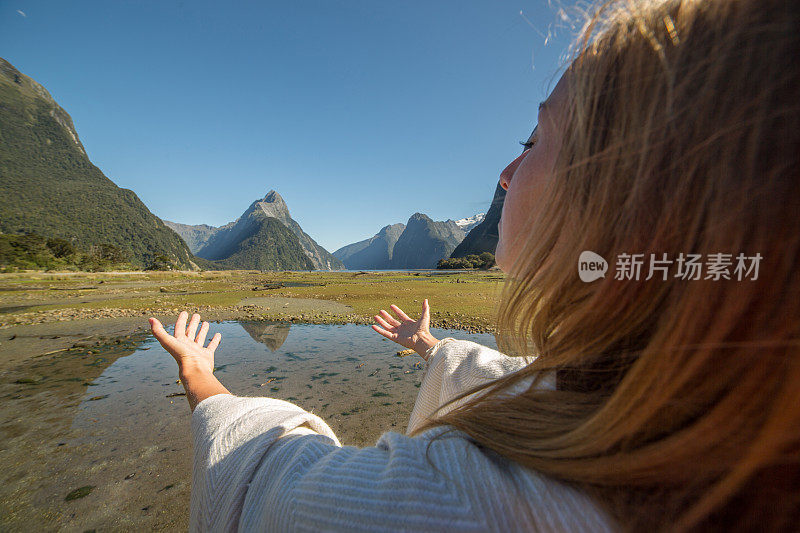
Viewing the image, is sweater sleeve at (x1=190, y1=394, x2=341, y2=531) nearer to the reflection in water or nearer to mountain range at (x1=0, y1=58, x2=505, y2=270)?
the reflection in water

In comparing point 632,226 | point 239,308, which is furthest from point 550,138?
point 239,308

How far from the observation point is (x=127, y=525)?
103 inches

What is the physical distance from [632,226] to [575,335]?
0.96 feet

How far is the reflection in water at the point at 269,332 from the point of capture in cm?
851

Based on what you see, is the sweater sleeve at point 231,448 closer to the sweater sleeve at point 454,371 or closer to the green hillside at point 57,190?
the sweater sleeve at point 454,371

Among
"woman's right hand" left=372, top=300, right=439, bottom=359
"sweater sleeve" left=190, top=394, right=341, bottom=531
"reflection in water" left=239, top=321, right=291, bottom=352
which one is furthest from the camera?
"reflection in water" left=239, top=321, right=291, bottom=352

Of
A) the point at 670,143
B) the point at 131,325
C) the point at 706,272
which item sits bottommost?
the point at 131,325

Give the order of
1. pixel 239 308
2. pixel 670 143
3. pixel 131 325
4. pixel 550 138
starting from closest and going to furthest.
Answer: pixel 670 143
pixel 550 138
pixel 131 325
pixel 239 308

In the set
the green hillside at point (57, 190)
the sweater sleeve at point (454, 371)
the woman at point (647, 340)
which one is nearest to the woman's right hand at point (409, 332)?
the sweater sleeve at point (454, 371)

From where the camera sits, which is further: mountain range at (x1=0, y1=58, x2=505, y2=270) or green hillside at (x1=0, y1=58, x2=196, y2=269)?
mountain range at (x1=0, y1=58, x2=505, y2=270)

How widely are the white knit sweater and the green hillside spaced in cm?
10853

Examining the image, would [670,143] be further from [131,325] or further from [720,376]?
[131,325]

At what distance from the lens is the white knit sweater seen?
1.75 feet

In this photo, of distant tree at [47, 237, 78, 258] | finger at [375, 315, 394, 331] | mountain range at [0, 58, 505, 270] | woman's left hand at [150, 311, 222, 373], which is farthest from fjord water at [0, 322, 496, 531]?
distant tree at [47, 237, 78, 258]
